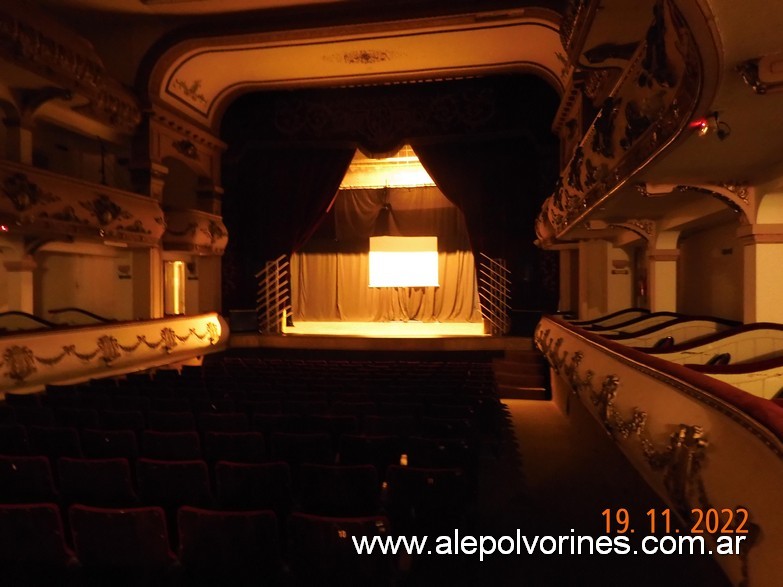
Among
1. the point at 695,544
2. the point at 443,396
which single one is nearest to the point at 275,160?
the point at 443,396

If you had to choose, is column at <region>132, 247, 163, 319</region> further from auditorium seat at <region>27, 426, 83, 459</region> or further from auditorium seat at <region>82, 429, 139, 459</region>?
auditorium seat at <region>82, 429, 139, 459</region>

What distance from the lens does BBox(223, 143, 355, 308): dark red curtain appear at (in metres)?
10.6

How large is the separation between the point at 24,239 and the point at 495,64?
812 centimetres

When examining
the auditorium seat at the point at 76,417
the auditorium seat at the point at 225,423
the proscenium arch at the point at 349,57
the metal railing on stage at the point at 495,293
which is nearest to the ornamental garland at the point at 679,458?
the auditorium seat at the point at 225,423

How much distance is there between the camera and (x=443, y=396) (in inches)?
151

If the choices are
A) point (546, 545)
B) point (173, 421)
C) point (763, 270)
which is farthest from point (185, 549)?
point (763, 270)

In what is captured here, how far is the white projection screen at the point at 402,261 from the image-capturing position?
35.6ft

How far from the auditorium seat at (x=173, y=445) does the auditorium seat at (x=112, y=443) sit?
0.08 meters

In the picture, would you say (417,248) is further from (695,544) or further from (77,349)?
(695,544)

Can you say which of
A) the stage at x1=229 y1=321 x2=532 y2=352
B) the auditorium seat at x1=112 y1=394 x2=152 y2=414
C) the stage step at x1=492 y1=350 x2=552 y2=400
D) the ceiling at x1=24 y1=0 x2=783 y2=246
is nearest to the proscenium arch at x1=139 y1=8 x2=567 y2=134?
the ceiling at x1=24 y1=0 x2=783 y2=246

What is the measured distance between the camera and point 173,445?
8.51 ft

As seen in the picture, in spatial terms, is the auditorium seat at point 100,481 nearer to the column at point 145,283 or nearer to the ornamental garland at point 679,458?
the ornamental garland at point 679,458

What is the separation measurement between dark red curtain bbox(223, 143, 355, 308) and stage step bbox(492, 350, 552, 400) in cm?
523

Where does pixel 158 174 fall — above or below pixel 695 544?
above
